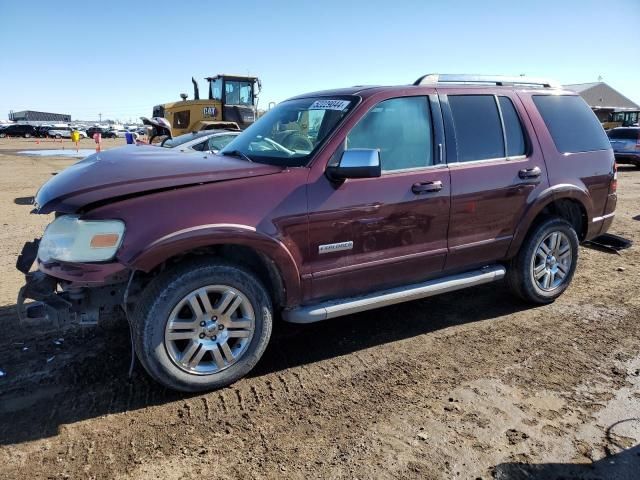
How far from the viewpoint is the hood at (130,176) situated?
2.96 meters

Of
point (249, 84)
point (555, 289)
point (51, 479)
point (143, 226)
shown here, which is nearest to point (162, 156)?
point (143, 226)

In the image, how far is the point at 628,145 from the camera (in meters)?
17.9

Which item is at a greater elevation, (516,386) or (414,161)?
(414,161)

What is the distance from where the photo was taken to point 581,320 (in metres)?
4.45

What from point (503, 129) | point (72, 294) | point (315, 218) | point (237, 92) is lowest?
point (72, 294)

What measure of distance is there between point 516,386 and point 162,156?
9.92 ft

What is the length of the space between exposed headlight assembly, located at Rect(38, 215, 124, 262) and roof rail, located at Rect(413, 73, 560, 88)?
8.86ft

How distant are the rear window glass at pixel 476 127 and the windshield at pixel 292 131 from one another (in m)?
0.99

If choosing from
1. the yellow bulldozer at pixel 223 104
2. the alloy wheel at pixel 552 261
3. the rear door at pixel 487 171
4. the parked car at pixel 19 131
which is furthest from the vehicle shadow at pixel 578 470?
the parked car at pixel 19 131

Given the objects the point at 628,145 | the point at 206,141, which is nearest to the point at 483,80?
the point at 206,141

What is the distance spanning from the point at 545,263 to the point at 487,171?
121 centimetres

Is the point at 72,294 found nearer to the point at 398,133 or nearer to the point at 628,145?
the point at 398,133

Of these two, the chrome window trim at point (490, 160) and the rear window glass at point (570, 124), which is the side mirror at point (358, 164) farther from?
the rear window glass at point (570, 124)

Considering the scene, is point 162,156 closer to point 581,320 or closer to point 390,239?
point 390,239
